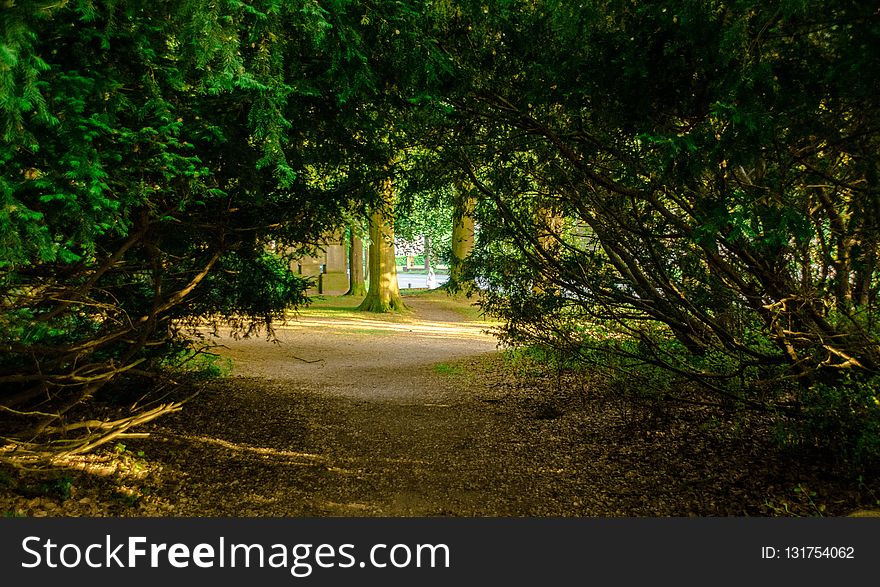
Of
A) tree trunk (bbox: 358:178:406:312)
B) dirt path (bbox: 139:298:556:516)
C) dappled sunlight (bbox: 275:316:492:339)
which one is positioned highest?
tree trunk (bbox: 358:178:406:312)

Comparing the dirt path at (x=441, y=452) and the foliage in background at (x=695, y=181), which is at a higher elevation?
the foliage in background at (x=695, y=181)

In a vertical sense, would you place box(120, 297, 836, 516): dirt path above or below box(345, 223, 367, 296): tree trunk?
below

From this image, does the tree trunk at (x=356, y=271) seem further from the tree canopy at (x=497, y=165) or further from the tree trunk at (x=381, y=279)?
the tree canopy at (x=497, y=165)

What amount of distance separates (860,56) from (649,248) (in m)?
2.45

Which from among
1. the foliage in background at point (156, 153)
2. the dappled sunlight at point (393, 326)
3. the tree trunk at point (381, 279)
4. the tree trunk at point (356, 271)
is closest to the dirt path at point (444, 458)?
the foliage in background at point (156, 153)

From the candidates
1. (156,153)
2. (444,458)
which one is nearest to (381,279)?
(444,458)

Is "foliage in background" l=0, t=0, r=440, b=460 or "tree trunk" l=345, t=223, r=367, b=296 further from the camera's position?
"tree trunk" l=345, t=223, r=367, b=296

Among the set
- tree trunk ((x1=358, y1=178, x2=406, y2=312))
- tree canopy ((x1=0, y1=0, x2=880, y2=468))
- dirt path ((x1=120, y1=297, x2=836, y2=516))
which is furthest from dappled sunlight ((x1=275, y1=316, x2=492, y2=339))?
tree canopy ((x1=0, y1=0, x2=880, y2=468))

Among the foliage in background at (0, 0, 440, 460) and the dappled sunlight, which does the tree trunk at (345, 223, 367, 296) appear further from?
the foliage in background at (0, 0, 440, 460)

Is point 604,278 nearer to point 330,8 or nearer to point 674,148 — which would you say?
point 674,148

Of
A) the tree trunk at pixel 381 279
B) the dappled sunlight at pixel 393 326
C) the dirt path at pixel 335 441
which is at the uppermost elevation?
the tree trunk at pixel 381 279

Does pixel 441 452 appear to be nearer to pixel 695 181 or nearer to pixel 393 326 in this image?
pixel 695 181

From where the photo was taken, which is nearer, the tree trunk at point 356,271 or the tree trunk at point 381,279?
the tree trunk at point 381,279

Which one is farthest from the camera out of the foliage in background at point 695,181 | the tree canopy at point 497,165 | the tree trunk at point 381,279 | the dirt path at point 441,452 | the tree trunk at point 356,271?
the tree trunk at point 356,271
